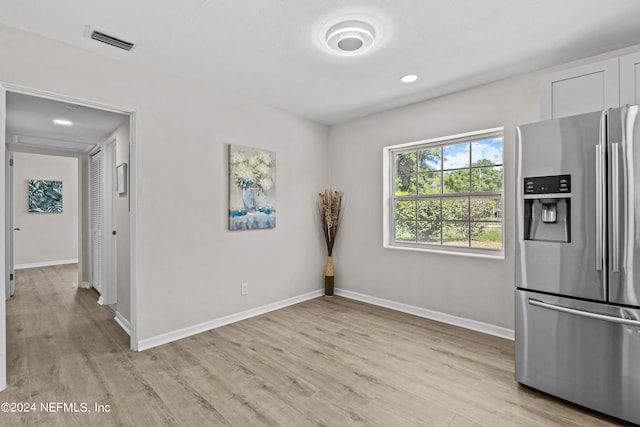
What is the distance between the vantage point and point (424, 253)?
3.65 m

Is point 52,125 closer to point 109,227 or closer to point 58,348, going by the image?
point 109,227

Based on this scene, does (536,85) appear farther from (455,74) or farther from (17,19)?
(17,19)

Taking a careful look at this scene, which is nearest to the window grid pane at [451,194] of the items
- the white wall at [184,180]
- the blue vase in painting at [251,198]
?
the white wall at [184,180]

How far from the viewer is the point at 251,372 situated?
95.4 inches

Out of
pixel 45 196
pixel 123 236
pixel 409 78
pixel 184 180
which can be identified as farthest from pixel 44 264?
pixel 409 78

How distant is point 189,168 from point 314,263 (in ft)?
7.19

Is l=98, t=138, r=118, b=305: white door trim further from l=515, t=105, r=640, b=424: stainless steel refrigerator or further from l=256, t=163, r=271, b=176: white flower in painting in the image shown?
l=515, t=105, r=640, b=424: stainless steel refrigerator

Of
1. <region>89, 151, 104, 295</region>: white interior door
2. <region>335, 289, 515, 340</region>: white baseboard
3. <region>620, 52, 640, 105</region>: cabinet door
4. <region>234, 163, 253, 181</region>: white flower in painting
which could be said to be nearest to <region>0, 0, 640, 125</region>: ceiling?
<region>620, 52, 640, 105</region>: cabinet door

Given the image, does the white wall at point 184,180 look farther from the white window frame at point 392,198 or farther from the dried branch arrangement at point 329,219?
the white window frame at point 392,198

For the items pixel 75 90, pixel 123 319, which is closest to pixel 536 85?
pixel 75 90

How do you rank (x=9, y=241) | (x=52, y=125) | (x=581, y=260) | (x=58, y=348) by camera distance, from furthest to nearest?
(x=9, y=241)
(x=52, y=125)
(x=58, y=348)
(x=581, y=260)

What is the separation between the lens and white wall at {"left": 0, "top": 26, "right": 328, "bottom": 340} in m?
2.45

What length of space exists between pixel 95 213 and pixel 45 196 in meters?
3.51

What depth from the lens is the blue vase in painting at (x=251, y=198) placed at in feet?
11.8
